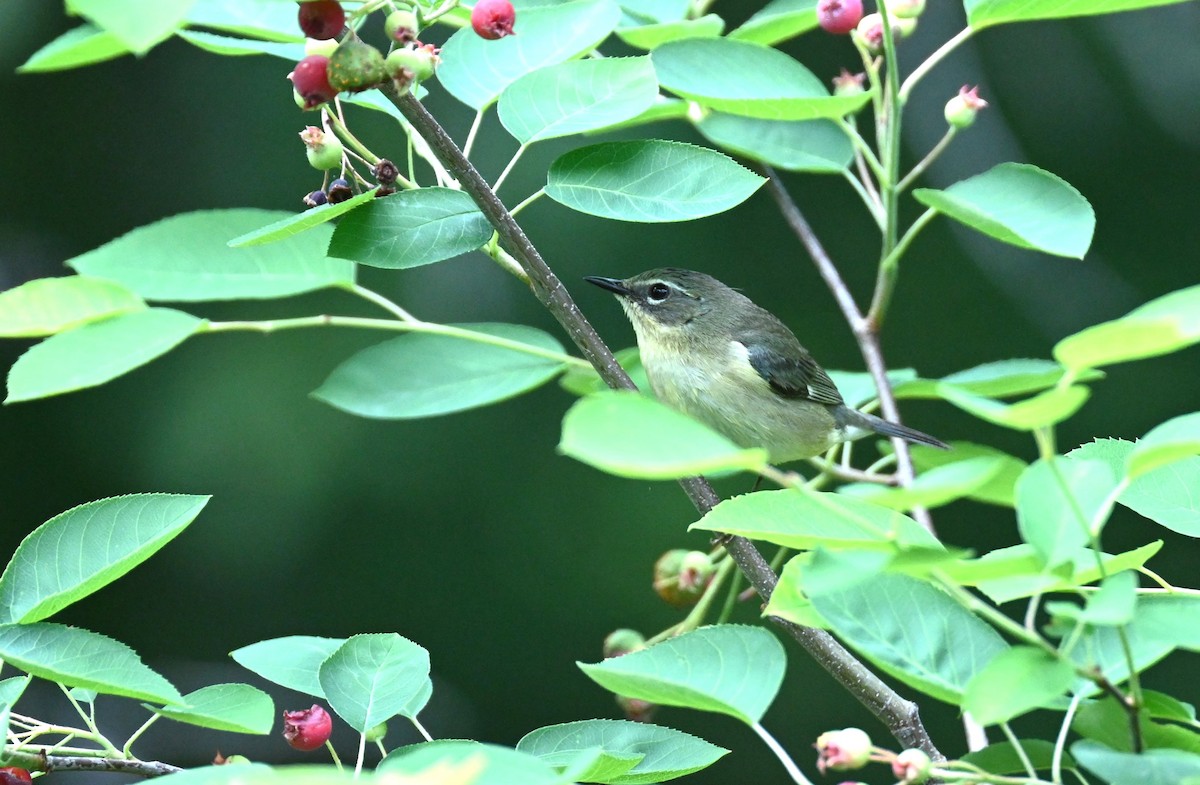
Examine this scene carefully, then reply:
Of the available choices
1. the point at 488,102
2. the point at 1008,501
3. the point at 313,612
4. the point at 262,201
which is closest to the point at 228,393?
the point at 262,201

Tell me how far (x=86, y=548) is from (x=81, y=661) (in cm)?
18

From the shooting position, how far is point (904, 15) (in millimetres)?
2365

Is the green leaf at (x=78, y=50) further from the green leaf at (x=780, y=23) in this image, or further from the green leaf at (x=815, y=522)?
the green leaf at (x=780, y=23)

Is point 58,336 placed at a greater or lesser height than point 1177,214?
greater

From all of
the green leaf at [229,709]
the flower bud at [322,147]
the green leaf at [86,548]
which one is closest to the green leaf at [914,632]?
the green leaf at [229,709]

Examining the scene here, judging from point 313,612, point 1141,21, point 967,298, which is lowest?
point 313,612

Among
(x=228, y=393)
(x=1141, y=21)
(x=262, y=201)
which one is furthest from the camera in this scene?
(x=1141, y=21)

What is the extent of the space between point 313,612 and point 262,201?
71.5 inches

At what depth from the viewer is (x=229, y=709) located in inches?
52.3

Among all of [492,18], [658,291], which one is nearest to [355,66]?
[492,18]

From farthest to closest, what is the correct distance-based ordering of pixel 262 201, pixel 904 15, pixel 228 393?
1. pixel 262 201
2. pixel 228 393
3. pixel 904 15

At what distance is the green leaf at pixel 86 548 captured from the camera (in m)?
1.39

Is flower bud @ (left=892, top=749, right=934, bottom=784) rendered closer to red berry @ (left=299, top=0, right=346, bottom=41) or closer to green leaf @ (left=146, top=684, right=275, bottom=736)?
green leaf @ (left=146, top=684, right=275, bottom=736)

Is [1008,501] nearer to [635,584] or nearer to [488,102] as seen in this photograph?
[488,102]
